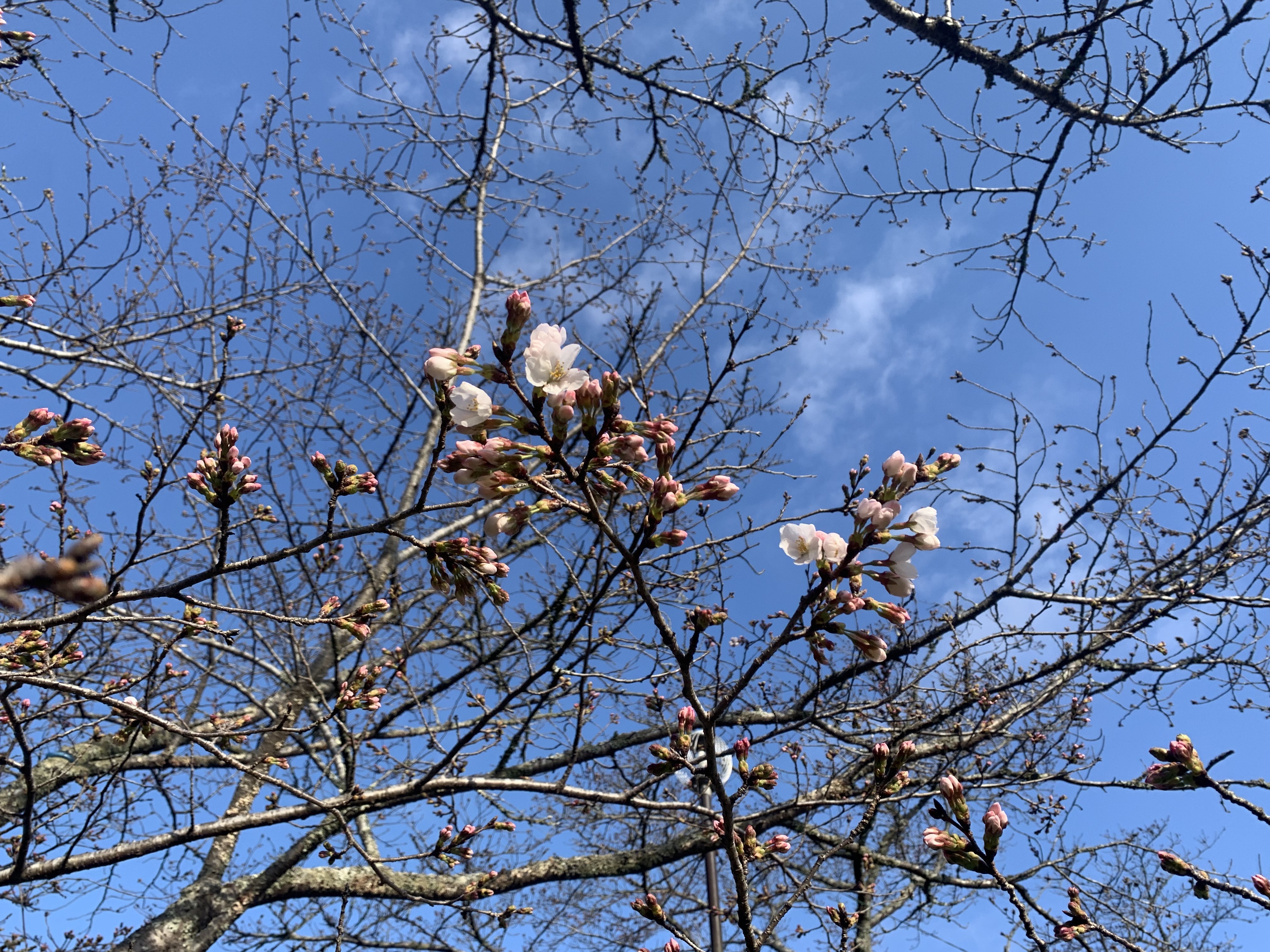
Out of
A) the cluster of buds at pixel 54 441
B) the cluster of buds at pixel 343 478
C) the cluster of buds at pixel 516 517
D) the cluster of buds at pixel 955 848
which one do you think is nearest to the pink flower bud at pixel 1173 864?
the cluster of buds at pixel 955 848

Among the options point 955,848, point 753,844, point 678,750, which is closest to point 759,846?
point 753,844

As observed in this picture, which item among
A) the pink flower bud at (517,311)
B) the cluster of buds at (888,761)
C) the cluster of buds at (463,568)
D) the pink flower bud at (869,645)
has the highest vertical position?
the pink flower bud at (517,311)

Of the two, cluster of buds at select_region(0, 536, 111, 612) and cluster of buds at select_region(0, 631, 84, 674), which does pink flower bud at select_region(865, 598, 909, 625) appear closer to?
cluster of buds at select_region(0, 536, 111, 612)

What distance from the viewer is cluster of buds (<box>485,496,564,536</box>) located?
1653 mm

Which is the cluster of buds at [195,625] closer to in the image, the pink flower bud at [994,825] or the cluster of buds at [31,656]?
the cluster of buds at [31,656]

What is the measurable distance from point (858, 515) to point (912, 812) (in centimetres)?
746

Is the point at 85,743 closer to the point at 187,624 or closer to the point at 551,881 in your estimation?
the point at 551,881

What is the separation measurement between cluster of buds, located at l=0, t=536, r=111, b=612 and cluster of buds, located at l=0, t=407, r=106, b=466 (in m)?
2.08

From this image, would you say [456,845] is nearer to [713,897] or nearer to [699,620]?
[699,620]

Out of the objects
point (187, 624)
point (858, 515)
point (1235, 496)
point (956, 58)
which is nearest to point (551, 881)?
point (187, 624)

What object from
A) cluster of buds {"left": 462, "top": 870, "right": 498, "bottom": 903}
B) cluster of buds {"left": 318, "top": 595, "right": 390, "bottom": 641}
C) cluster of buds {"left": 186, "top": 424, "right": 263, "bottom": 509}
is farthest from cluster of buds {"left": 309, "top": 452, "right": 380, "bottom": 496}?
cluster of buds {"left": 462, "top": 870, "right": 498, "bottom": 903}

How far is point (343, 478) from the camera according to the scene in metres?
2.13

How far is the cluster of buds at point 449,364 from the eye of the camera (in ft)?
5.23

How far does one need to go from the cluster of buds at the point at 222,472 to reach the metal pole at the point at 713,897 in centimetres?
448
